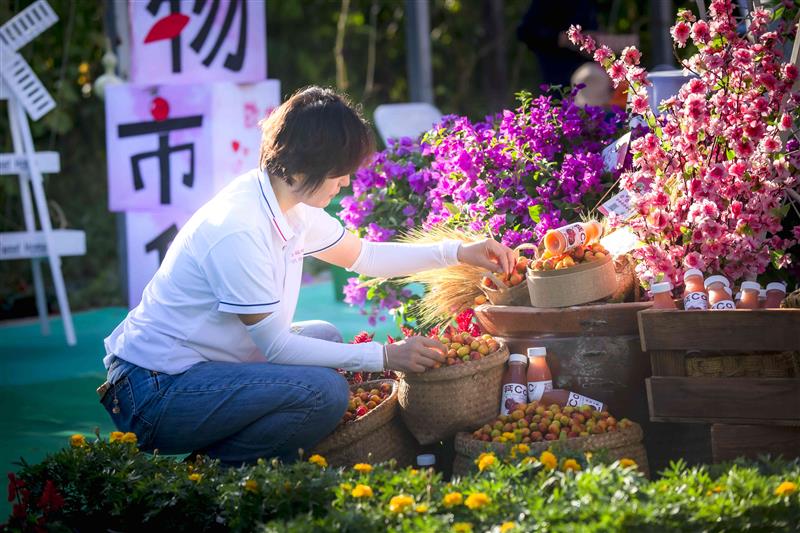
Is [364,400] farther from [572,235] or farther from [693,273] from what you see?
[693,273]

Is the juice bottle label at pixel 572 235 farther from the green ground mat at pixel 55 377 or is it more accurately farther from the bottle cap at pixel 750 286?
the green ground mat at pixel 55 377

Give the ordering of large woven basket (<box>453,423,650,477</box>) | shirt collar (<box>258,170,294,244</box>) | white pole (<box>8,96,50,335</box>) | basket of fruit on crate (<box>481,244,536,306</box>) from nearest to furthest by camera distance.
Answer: large woven basket (<box>453,423,650,477</box>) < shirt collar (<box>258,170,294,244</box>) < basket of fruit on crate (<box>481,244,536,306</box>) < white pole (<box>8,96,50,335</box>)

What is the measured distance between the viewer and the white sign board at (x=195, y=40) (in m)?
6.04

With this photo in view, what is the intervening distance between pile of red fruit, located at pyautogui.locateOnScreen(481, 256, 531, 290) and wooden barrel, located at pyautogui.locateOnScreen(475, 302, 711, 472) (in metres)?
0.10

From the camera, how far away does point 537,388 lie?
112 inches

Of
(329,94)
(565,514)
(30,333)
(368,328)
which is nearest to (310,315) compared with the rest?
(368,328)

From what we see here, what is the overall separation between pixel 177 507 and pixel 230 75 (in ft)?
13.8

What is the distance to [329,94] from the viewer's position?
283 centimetres

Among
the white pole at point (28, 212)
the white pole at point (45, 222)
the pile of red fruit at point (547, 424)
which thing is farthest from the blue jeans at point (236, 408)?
the white pole at point (28, 212)

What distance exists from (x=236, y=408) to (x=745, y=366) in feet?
4.03

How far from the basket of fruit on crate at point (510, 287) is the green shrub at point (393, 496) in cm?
60

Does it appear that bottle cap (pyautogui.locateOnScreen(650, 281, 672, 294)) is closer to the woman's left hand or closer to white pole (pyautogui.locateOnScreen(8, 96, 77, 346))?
the woman's left hand

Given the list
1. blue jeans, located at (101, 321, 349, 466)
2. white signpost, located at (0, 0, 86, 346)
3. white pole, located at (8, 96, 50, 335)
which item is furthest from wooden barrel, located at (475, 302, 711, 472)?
white pole, located at (8, 96, 50, 335)

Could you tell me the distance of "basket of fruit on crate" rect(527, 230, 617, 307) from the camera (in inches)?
111
